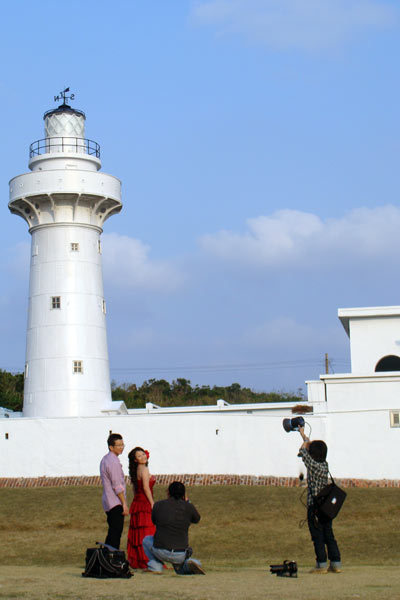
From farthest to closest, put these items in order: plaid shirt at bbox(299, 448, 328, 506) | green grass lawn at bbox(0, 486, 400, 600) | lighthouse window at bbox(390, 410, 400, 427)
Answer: lighthouse window at bbox(390, 410, 400, 427) < plaid shirt at bbox(299, 448, 328, 506) < green grass lawn at bbox(0, 486, 400, 600)

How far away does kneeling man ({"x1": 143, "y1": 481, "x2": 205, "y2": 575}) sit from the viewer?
10.7 meters

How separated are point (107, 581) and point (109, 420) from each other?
1790cm

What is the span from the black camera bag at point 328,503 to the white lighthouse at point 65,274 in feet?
66.6

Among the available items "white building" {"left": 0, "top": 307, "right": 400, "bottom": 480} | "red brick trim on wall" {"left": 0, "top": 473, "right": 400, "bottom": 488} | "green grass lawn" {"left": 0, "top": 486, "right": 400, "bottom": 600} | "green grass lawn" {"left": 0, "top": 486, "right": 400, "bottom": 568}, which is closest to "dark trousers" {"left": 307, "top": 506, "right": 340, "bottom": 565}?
"green grass lawn" {"left": 0, "top": 486, "right": 400, "bottom": 600}

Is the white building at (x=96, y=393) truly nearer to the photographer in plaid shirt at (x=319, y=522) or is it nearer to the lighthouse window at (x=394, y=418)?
the lighthouse window at (x=394, y=418)

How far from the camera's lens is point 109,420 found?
27.9 m

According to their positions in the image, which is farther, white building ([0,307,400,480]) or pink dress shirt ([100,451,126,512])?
white building ([0,307,400,480])

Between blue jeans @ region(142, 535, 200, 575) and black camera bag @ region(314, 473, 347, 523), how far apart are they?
1.73 metres

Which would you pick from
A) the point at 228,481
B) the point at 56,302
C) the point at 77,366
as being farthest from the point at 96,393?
the point at 228,481

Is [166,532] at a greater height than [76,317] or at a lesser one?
lesser

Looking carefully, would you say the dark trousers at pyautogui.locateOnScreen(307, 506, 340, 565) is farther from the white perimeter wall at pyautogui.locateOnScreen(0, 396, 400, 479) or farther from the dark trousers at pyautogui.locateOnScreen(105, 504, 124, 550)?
the white perimeter wall at pyautogui.locateOnScreen(0, 396, 400, 479)

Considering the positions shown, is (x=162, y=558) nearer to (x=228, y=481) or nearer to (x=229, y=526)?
(x=229, y=526)

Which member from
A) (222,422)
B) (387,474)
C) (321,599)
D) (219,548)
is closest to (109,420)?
(222,422)

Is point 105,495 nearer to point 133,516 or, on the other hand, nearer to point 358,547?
point 133,516
